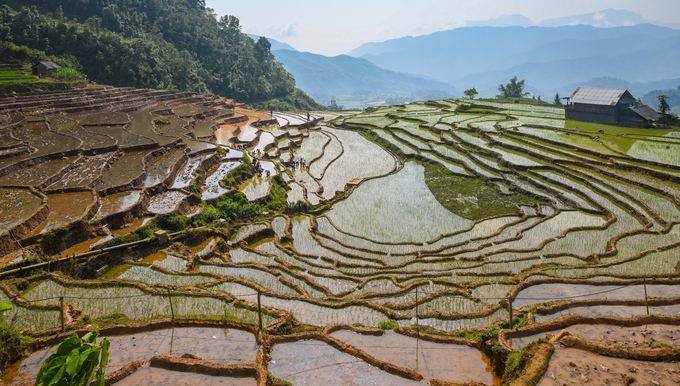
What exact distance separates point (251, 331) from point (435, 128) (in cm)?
2952

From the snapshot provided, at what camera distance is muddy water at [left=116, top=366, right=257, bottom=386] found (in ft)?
18.8

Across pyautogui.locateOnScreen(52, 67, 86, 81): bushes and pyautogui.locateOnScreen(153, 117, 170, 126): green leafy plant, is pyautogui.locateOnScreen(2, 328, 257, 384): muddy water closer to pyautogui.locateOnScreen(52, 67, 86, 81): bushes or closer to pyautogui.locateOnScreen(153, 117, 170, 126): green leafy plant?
pyautogui.locateOnScreen(153, 117, 170, 126): green leafy plant

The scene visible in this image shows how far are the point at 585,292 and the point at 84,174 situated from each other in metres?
19.3

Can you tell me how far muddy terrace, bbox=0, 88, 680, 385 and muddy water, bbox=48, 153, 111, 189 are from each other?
15cm

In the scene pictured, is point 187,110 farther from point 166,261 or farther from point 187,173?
point 166,261

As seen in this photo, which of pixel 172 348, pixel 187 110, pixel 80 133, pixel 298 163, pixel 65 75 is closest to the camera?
pixel 172 348

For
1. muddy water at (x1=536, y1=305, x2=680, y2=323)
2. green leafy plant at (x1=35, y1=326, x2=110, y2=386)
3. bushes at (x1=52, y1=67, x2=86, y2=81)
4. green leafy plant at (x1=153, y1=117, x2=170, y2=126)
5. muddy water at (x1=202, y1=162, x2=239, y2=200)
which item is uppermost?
Result: bushes at (x1=52, y1=67, x2=86, y2=81)

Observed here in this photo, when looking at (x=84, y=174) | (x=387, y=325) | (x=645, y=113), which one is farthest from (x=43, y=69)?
(x=645, y=113)

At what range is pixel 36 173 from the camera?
15.4m

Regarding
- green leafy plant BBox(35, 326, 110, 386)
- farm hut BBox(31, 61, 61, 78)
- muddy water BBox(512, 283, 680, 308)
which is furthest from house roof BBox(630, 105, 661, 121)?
farm hut BBox(31, 61, 61, 78)

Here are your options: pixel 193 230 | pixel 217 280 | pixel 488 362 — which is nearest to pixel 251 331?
pixel 217 280

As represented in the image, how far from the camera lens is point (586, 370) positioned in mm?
5621

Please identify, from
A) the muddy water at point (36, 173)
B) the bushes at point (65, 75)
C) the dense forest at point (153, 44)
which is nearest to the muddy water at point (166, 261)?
the muddy water at point (36, 173)

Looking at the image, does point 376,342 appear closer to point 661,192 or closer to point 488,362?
point 488,362
